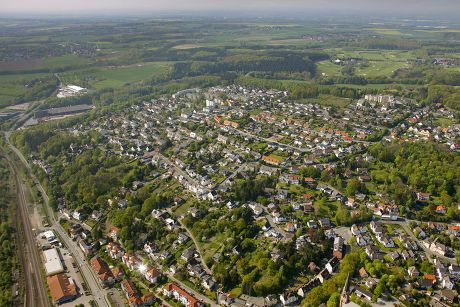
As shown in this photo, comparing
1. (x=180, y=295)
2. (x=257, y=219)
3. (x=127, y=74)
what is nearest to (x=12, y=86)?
(x=127, y=74)

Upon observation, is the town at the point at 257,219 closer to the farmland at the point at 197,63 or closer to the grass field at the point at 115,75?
the farmland at the point at 197,63

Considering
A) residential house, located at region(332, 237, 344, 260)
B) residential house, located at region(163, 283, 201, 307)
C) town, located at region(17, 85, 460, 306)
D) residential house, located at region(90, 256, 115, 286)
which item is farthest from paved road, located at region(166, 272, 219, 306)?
residential house, located at region(332, 237, 344, 260)

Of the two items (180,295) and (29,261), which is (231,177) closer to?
(180,295)

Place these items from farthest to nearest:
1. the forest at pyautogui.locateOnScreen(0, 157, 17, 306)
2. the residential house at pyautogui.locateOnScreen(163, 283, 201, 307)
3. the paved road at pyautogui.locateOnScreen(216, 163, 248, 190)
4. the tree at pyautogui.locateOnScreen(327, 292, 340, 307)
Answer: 1. the paved road at pyautogui.locateOnScreen(216, 163, 248, 190)
2. the forest at pyautogui.locateOnScreen(0, 157, 17, 306)
3. the residential house at pyautogui.locateOnScreen(163, 283, 201, 307)
4. the tree at pyautogui.locateOnScreen(327, 292, 340, 307)

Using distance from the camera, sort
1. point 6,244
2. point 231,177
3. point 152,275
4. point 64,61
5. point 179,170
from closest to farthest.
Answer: point 152,275 → point 6,244 → point 231,177 → point 179,170 → point 64,61

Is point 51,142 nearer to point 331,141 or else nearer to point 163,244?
point 163,244

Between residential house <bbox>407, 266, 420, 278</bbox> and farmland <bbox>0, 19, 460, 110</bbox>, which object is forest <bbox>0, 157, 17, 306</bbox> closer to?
residential house <bbox>407, 266, 420, 278</bbox>
